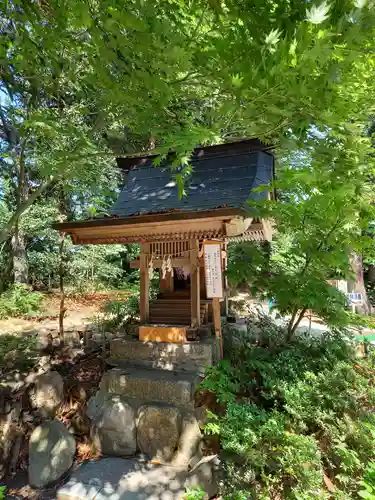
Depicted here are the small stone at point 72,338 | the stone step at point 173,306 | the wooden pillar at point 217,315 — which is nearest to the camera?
the wooden pillar at point 217,315

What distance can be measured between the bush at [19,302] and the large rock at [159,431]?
6.99 metres

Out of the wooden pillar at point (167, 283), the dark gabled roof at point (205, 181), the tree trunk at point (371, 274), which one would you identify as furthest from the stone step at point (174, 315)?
the tree trunk at point (371, 274)

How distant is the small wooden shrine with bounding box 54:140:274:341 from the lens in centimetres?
483

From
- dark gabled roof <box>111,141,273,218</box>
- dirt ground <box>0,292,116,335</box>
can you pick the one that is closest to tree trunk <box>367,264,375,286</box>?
dark gabled roof <box>111,141,273,218</box>

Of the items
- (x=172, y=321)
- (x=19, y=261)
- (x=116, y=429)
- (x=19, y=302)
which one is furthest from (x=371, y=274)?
(x=19, y=261)

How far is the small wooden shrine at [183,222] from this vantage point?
15.8 feet

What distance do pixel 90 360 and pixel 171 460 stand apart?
8.20 feet

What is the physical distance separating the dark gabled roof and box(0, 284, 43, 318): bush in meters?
6.01

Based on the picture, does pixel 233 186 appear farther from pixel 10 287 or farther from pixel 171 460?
pixel 10 287

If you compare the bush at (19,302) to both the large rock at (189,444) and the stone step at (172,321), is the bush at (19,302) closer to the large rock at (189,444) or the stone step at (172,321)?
the stone step at (172,321)

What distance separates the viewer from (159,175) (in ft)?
22.0

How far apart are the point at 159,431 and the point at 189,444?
46cm

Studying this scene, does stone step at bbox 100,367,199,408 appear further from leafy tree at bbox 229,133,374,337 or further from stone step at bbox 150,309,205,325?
leafy tree at bbox 229,133,374,337

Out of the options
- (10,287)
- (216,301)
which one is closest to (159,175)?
(216,301)
